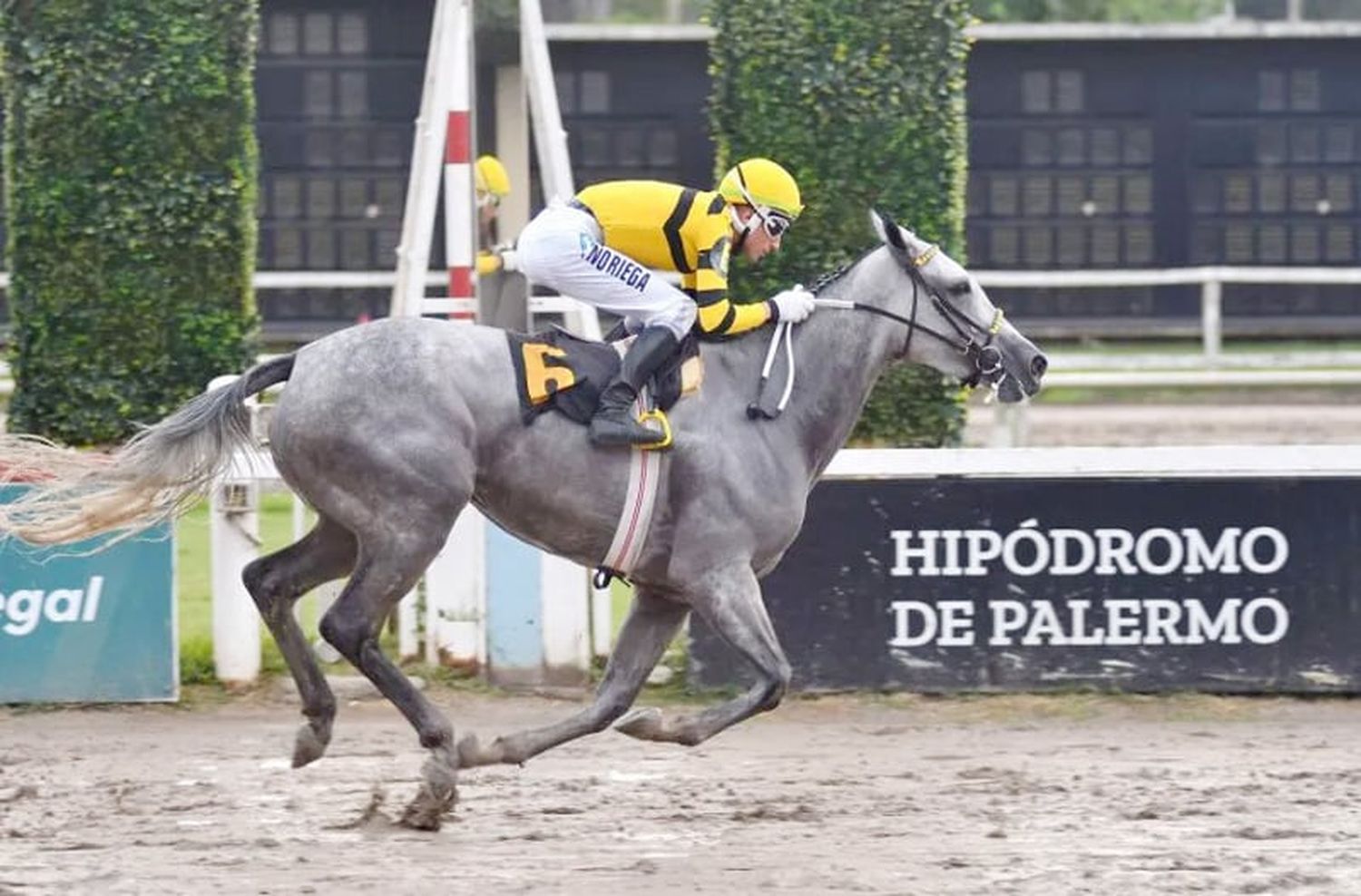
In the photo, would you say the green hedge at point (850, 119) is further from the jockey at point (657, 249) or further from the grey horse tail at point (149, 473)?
the grey horse tail at point (149, 473)

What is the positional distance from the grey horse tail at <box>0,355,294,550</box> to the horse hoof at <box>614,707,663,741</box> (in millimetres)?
1365

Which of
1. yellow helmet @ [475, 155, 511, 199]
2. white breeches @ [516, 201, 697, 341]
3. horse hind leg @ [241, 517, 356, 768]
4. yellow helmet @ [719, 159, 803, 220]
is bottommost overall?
horse hind leg @ [241, 517, 356, 768]

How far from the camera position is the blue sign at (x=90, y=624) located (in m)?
8.89

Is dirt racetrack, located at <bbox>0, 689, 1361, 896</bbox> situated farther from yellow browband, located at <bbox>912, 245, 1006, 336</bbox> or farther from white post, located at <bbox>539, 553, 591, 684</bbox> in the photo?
yellow browband, located at <bbox>912, 245, 1006, 336</bbox>

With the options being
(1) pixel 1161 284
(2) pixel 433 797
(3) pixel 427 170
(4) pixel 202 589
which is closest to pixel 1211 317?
(1) pixel 1161 284

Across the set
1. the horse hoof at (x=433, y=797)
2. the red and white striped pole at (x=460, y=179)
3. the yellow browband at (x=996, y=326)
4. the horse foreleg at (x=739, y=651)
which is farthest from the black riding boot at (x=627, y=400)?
the red and white striped pole at (x=460, y=179)

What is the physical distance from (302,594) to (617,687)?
0.98 meters

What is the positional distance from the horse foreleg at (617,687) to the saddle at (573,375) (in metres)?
0.63

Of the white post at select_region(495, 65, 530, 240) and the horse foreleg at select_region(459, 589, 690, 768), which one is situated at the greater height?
the white post at select_region(495, 65, 530, 240)

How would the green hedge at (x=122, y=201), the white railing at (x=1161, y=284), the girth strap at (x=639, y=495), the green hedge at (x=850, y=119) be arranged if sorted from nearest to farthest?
the girth strap at (x=639, y=495), the green hedge at (x=122, y=201), the green hedge at (x=850, y=119), the white railing at (x=1161, y=284)

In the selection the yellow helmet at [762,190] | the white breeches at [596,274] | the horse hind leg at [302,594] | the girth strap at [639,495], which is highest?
the yellow helmet at [762,190]

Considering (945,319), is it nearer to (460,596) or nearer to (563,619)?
(563,619)

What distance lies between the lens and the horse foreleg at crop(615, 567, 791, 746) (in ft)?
23.1

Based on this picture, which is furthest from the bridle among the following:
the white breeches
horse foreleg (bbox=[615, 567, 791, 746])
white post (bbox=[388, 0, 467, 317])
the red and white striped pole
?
white post (bbox=[388, 0, 467, 317])
